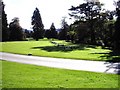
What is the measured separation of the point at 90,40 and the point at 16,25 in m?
32.2

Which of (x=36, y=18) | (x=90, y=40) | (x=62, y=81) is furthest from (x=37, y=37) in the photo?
(x=62, y=81)

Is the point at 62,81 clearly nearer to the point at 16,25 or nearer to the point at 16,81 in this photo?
the point at 16,81

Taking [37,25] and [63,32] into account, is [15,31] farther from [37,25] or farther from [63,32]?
[63,32]

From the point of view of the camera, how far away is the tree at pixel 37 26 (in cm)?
10886

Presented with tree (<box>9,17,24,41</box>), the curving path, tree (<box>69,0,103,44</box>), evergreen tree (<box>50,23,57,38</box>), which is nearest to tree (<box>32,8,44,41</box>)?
evergreen tree (<box>50,23,57,38</box>)

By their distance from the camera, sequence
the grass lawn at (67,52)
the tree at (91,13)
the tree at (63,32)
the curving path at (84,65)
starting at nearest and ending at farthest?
the curving path at (84,65)
the grass lawn at (67,52)
the tree at (91,13)
the tree at (63,32)

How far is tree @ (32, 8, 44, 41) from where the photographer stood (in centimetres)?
10886

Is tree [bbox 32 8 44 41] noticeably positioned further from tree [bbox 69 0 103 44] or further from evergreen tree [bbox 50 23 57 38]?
tree [bbox 69 0 103 44]

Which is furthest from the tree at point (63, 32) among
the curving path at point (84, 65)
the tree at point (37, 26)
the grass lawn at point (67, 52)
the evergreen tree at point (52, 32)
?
the curving path at point (84, 65)

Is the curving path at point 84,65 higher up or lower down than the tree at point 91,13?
lower down

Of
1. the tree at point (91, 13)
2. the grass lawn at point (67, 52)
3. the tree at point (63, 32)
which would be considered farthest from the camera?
the tree at point (63, 32)

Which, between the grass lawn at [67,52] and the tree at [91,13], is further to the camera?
the tree at [91,13]

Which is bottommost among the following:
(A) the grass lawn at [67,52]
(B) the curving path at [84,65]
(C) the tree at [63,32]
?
(B) the curving path at [84,65]

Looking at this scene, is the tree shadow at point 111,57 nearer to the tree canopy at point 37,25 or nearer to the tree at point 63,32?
the tree canopy at point 37,25
